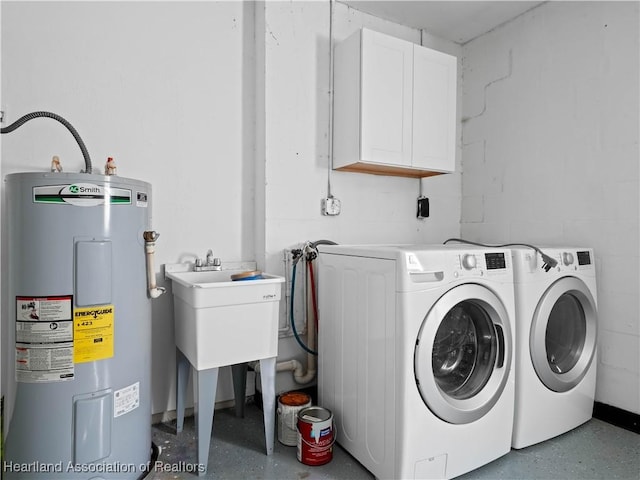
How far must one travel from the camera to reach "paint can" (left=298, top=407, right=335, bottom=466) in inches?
63.8

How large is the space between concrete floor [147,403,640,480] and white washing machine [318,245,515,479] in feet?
0.26

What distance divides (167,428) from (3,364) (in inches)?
29.9

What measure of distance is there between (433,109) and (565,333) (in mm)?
1425

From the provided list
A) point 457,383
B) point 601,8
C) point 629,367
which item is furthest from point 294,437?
point 601,8

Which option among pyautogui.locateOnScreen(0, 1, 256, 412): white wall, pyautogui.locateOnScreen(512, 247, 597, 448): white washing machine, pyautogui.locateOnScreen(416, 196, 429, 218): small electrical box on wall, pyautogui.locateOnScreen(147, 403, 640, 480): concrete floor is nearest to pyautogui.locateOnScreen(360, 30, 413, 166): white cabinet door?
pyautogui.locateOnScreen(416, 196, 429, 218): small electrical box on wall

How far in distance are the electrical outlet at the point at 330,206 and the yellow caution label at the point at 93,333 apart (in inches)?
49.2

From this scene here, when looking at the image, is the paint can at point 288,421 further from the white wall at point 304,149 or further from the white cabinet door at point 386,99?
the white cabinet door at point 386,99

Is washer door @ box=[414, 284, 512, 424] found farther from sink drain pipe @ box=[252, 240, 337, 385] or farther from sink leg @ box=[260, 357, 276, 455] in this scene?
sink drain pipe @ box=[252, 240, 337, 385]

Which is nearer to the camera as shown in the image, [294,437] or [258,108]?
[294,437]

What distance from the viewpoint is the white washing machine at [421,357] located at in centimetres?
142

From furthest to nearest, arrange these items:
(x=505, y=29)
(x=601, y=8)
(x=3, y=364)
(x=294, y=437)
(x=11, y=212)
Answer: (x=505, y=29)
(x=601, y=8)
(x=294, y=437)
(x=3, y=364)
(x=11, y=212)

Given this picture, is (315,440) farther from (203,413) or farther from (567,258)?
(567,258)

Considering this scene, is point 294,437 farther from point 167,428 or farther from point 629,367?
point 629,367

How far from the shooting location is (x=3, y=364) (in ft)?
5.28
